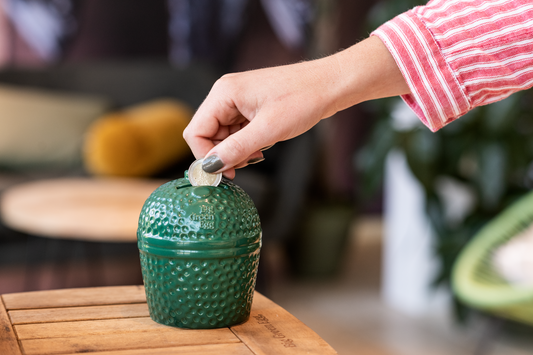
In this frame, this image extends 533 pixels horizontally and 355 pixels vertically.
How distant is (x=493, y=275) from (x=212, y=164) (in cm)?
133

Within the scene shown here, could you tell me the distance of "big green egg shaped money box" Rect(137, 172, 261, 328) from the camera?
0.60 meters

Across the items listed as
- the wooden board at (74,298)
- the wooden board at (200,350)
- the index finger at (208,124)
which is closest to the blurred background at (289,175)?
the wooden board at (74,298)

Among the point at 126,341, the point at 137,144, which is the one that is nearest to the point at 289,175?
the point at 137,144

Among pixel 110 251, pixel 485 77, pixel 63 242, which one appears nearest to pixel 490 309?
pixel 485 77

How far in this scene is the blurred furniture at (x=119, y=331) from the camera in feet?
1.78

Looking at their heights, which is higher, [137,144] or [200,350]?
[137,144]

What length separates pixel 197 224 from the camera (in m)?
0.60

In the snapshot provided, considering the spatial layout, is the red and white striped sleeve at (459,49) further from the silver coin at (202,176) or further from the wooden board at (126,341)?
the wooden board at (126,341)

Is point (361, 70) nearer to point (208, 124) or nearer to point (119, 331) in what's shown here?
point (208, 124)

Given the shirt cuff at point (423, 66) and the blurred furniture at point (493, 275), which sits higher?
the shirt cuff at point (423, 66)

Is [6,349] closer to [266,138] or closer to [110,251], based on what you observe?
[266,138]

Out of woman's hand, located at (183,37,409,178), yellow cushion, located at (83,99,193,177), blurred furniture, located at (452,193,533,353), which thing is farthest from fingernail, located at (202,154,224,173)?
yellow cushion, located at (83,99,193,177)

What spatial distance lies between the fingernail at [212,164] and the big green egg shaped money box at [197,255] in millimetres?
21

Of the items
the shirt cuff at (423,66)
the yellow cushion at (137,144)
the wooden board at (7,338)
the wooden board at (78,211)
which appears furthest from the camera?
the yellow cushion at (137,144)
